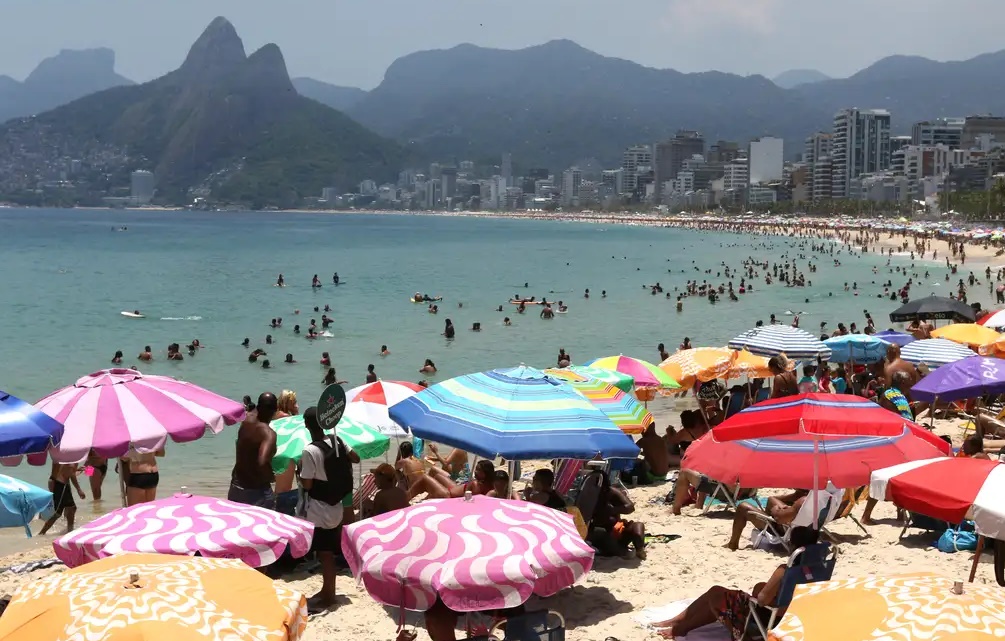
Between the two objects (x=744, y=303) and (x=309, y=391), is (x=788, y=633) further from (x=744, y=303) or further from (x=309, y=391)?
(x=744, y=303)

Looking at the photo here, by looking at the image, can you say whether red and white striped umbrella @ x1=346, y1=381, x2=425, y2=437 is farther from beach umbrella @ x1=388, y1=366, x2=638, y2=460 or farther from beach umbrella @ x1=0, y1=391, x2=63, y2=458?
beach umbrella @ x1=0, y1=391, x2=63, y2=458

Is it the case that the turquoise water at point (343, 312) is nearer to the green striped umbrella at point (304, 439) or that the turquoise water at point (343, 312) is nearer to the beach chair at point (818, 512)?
the green striped umbrella at point (304, 439)

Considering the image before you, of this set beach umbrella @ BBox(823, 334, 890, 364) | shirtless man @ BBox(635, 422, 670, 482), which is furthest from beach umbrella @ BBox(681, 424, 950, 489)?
beach umbrella @ BBox(823, 334, 890, 364)

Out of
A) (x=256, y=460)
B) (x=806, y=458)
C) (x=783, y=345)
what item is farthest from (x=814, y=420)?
(x=783, y=345)

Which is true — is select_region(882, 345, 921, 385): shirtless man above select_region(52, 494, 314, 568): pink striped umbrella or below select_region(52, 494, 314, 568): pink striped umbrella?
below

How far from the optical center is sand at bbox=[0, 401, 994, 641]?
6848 mm

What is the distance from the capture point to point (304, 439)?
888 centimetres

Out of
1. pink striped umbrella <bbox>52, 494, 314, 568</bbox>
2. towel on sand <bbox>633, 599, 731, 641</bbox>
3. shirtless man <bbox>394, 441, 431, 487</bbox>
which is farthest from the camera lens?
shirtless man <bbox>394, 441, 431, 487</bbox>

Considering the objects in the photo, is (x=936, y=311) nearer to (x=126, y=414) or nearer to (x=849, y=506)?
(x=849, y=506)

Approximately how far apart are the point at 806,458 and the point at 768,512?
1615mm

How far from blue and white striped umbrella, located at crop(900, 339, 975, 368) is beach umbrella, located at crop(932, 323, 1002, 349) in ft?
2.44

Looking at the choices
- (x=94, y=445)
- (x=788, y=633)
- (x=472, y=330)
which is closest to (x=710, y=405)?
(x=94, y=445)

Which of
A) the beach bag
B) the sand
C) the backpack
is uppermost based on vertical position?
the backpack

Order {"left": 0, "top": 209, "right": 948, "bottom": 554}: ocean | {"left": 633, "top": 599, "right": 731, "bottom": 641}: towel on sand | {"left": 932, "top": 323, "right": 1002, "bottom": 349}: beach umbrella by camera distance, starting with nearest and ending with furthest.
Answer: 1. {"left": 633, "top": 599, "right": 731, "bottom": 641}: towel on sand
2. {"left": 932, "top": 323, "right": 1002, "bottom": 349}: beach umbrella
3. {"left": 0, "top": 209, "right": 948, "bottom": 554}: ocean
